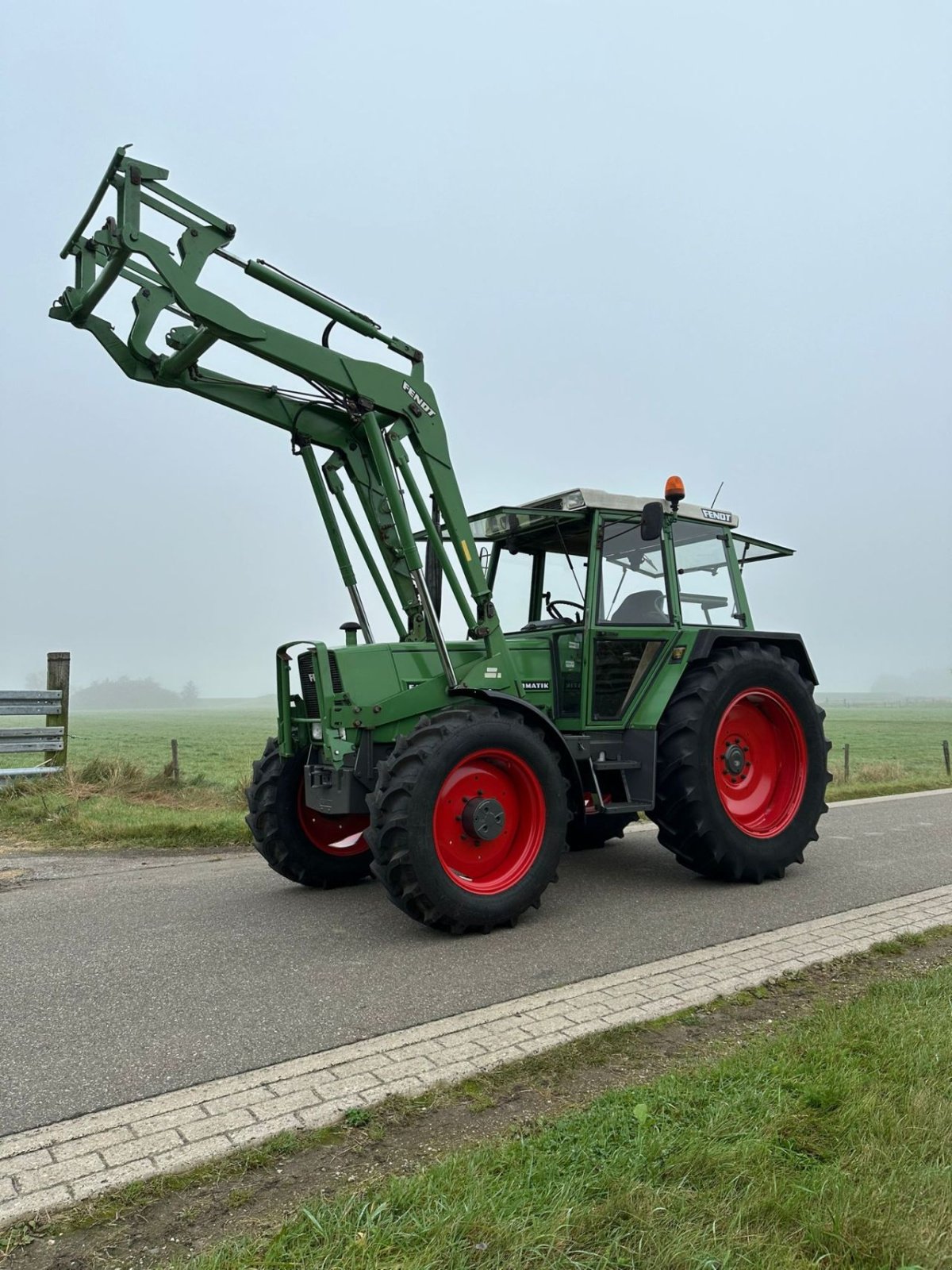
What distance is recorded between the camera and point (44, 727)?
1045cm

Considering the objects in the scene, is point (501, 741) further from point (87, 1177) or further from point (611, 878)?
point (87, 1177)

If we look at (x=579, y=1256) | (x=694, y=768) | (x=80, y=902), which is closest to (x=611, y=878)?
(x=694, y=768)

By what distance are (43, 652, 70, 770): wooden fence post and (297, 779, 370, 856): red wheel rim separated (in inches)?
228

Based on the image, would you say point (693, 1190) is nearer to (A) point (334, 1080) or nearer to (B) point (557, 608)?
(A) point (334, 1080)

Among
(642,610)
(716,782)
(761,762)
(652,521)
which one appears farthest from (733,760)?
(652,521)

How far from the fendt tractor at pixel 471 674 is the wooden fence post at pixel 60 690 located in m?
5.62

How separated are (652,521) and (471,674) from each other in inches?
61.6

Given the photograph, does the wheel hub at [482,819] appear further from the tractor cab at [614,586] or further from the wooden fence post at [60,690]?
the wooden fence post at [60,690]

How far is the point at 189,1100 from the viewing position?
2879mm

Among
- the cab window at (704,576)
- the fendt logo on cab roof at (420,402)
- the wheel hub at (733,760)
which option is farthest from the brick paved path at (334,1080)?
the fendt logo on cab roof at (420,402)

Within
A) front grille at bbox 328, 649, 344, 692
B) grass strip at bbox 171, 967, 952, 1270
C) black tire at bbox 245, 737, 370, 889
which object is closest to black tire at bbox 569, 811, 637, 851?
black tire at bbox 245, 737, 370, 889

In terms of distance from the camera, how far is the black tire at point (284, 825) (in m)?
5.73

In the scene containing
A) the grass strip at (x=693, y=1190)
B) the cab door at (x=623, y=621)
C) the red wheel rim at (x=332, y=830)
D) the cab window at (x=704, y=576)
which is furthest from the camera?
the cab window at (x=704, y=576)

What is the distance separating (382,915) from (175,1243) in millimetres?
3057
